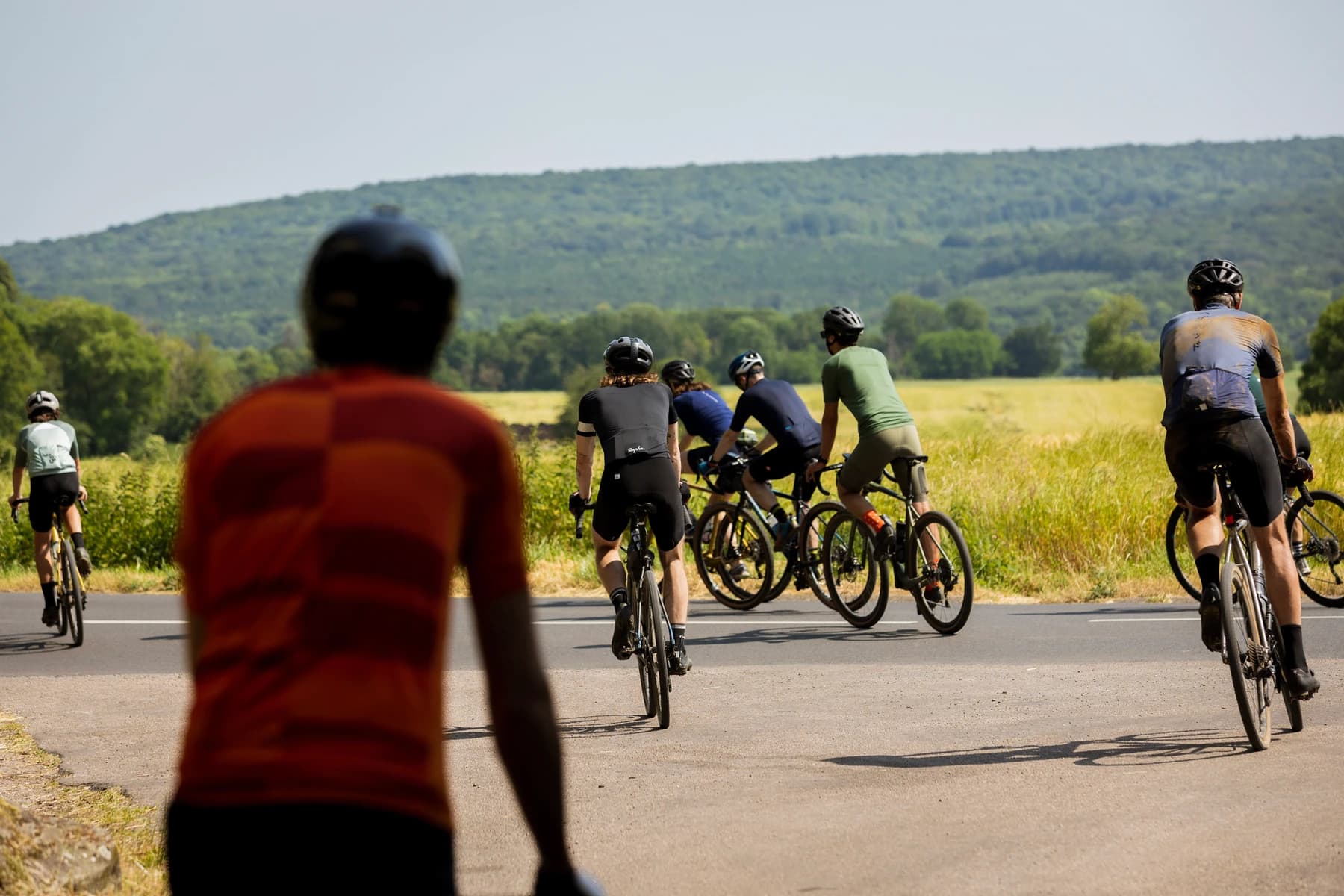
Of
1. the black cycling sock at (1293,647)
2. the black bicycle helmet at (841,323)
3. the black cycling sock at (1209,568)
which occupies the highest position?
the black bicycle helmet at (841,323)

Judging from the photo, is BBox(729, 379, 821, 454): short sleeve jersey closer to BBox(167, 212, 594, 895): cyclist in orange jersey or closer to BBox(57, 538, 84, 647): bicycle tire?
BBox(57, 538, 84, 647): bicycle tire

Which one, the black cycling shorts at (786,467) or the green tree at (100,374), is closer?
the black cycling shorts at (786,467)

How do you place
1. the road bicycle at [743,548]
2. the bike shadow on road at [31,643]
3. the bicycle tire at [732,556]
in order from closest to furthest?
the bike shadow on road at [31,643]
the road bicycle at [743,548]
the bicycle tire at [732,556]

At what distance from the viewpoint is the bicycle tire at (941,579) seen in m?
10.9

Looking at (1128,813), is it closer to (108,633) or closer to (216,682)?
(216,682)

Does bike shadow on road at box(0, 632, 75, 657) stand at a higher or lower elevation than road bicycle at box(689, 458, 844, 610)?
lower

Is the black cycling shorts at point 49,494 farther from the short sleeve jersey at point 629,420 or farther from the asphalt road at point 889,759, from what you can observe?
the short sleeve jersey at point 629,420

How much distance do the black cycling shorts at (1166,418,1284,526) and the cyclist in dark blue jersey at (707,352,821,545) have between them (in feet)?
17.8

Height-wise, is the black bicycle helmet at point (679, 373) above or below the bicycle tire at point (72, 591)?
above

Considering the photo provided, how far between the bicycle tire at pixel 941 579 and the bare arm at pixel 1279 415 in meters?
3.44

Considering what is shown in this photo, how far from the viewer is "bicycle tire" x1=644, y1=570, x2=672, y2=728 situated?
25.9ft

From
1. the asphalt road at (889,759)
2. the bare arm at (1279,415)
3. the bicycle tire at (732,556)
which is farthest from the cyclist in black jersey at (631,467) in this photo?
the bicycle tire at (732,556)

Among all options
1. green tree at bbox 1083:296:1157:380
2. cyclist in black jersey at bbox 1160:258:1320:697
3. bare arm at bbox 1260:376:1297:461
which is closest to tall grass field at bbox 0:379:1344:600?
cyclist in black jersey at bbox 1160:258:1320:697

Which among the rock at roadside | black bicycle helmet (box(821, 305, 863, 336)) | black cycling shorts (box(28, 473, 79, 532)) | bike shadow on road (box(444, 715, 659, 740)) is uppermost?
black bicycle helmet (box(821, 305, 863, 336))
